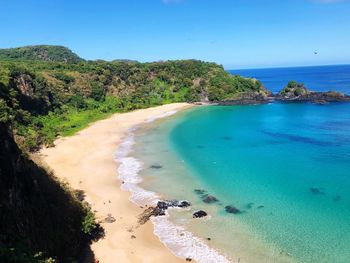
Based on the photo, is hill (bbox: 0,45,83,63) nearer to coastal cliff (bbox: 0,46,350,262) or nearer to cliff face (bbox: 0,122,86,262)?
coastal cliff (bbox: 0,46,350,262)

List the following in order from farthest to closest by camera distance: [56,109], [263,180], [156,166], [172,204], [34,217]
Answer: [56,109] → [156,166] → [263,180] → [172,204] → [34,217]

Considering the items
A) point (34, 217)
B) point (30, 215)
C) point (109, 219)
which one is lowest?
point (109, 219)

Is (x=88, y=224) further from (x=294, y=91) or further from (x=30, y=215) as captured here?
(x=294, y=91)

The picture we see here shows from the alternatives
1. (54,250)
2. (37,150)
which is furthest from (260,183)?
(37,150)

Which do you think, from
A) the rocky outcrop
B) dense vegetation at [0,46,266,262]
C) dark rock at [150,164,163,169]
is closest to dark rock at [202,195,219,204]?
dark rock at [150,164,163,169]

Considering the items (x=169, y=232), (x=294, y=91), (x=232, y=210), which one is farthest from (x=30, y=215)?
(x=294, y=91)
